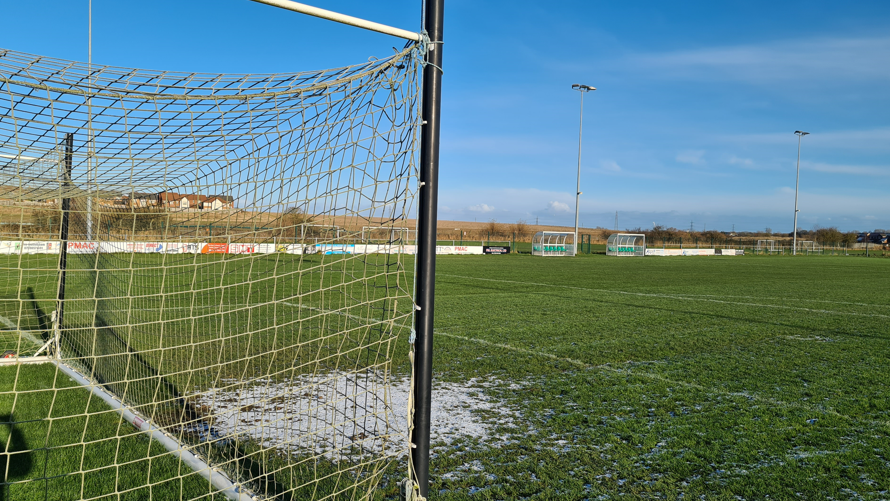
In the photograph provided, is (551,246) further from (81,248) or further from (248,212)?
(248,212)

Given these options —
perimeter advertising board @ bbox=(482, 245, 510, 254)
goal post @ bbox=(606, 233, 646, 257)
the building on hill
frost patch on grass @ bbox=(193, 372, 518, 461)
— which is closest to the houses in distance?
the building on hill

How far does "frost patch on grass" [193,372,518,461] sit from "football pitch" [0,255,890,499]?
0.13ft

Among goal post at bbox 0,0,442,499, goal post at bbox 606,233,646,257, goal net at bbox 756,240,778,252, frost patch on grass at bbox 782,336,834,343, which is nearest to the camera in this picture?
goal post at bbox 0,0,442,499

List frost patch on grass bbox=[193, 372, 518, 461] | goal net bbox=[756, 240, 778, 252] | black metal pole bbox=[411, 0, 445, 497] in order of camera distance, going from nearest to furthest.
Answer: black metal pole bbox=[411, 0, 445, 497], frost patch on grass bbox=[193, 372, 518, 461], goal net bbox=[756, 240, 778, 252]

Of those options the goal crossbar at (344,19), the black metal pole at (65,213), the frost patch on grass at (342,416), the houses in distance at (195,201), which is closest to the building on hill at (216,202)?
the houses in distance at (195,201)

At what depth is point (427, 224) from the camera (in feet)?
7.34

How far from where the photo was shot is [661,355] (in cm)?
566

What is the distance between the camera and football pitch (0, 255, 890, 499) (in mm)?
2764

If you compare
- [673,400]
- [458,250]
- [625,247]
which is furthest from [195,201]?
[625,247]

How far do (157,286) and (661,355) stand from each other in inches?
242

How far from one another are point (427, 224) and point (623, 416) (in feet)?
7.59

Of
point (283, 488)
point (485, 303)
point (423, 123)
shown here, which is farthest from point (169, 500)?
point (485, 303)

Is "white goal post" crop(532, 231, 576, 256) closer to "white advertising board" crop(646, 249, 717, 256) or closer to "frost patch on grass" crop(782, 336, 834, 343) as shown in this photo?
"white advertising board" crop(646, 249, 717, 256)

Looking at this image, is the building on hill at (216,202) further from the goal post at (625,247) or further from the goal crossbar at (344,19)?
the goal post at (625,247)
